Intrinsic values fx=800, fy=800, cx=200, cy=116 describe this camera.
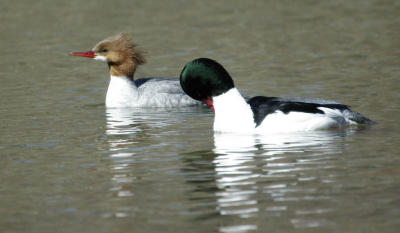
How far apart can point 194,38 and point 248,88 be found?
5.67 metres

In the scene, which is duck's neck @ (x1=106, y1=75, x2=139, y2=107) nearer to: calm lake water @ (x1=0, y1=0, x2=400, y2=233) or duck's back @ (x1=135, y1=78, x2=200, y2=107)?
duck's back @ (x1=135, y1=78, x2=200, y2=107)

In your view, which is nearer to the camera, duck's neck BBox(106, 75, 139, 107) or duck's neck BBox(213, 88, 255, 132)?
duck's neck BBox(213, 88, 255, 132)

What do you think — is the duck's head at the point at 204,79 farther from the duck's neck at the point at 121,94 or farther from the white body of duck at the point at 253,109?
the duck's neck at the point at 121,94

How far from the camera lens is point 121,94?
1409 centimetres

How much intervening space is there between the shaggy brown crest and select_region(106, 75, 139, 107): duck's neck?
12.6 inches

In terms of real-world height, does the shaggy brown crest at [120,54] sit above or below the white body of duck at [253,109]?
above

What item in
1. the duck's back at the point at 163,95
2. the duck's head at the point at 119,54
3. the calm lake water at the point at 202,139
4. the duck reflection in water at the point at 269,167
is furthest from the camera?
the duck's head at the point at 119,54

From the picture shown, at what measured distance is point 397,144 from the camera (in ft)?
30.9

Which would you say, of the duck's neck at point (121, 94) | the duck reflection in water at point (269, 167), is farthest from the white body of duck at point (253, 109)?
the duck's neck at point (121, 94)

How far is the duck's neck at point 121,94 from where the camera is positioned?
1402 cm

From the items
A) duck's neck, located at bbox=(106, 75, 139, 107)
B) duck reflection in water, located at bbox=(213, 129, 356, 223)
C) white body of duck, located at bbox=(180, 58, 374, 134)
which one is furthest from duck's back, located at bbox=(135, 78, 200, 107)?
duck reflection in water, located at bbox=(213, 129, 356, 223)

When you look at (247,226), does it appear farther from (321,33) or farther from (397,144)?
(321,33)

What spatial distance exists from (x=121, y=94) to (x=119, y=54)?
1.01 meters

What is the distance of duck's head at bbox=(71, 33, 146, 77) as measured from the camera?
14.6 m
